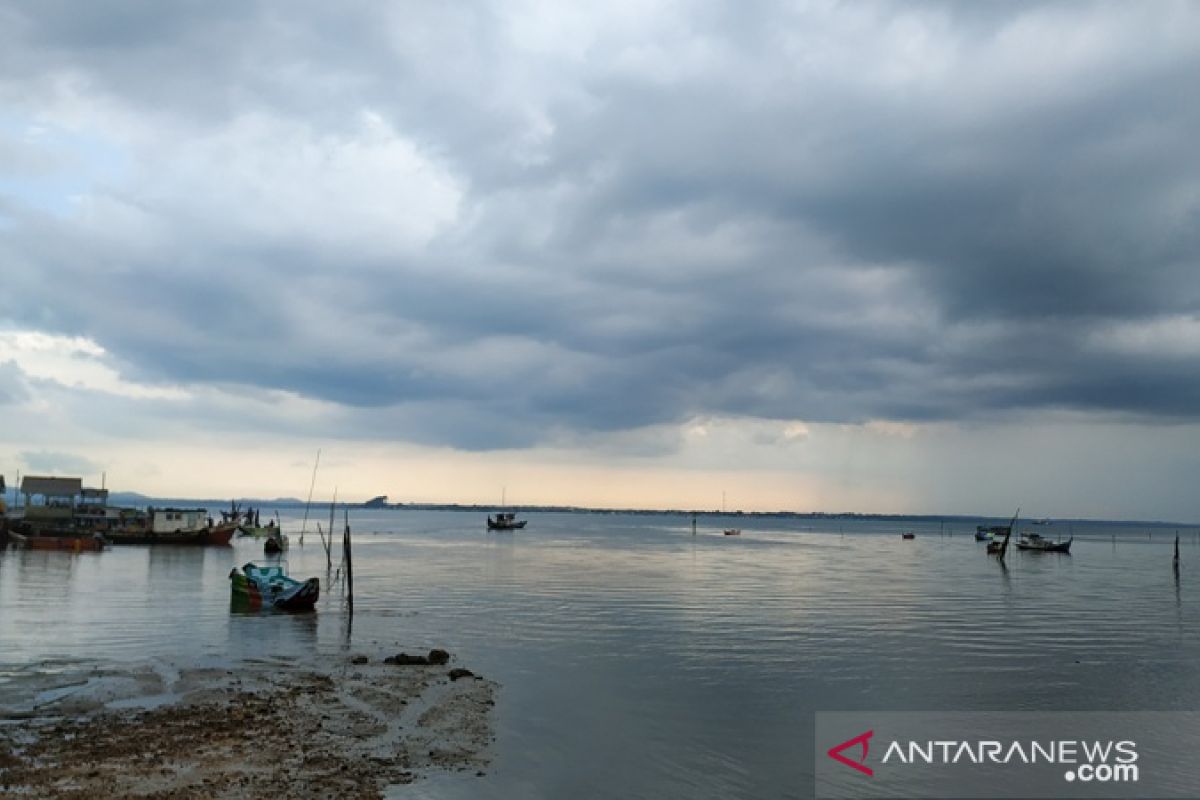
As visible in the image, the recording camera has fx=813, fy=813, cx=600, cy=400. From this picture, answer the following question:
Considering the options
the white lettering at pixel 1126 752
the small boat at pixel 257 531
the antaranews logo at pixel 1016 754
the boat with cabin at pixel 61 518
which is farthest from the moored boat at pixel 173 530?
the white lettering at pixel 1126 752

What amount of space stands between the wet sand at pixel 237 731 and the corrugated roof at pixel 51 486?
91.5 m

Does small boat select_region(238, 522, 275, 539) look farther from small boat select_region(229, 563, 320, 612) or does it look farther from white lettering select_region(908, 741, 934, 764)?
white lettering select_region(908, 741, 934, 764)

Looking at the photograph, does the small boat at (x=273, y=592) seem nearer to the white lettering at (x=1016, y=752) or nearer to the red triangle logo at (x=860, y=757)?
the red triangle logo at (x=860, y=757)

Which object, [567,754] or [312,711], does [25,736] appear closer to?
[312,711]

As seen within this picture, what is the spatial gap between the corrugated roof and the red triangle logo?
110437 mm

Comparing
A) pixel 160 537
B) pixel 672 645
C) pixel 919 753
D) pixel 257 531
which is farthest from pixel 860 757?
pixel 257 531

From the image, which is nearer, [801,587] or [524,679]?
[524,679]

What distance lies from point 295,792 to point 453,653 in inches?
682

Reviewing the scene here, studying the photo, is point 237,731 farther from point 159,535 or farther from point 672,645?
point 159,535

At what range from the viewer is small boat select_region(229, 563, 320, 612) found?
148 ft

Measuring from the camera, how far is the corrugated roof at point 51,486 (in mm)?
102688

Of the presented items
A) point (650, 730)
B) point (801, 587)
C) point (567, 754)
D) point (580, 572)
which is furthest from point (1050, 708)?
point (580, 572)

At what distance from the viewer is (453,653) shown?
3209 cm

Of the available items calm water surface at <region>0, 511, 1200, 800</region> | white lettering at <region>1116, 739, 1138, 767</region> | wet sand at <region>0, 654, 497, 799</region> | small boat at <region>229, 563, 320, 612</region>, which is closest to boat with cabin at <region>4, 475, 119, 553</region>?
calm water surface at <region>0, 511, 1200, 800</region>
